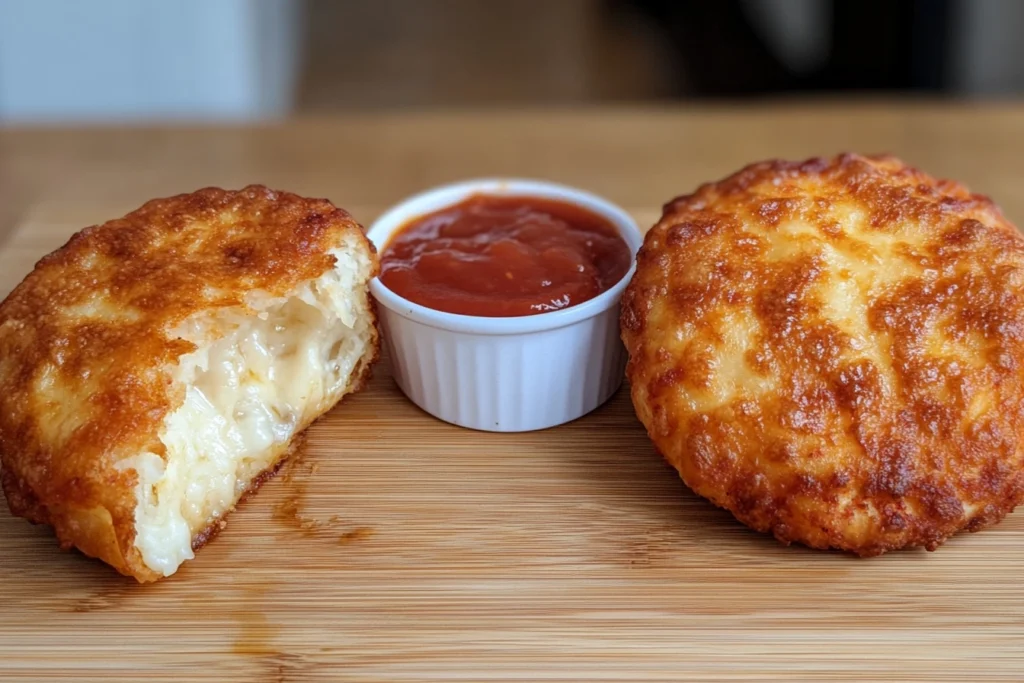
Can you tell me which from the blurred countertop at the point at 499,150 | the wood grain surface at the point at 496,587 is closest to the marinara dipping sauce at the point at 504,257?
the wood grain surface at the point at 496,587

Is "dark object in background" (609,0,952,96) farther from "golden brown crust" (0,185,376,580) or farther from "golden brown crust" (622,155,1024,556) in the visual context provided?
"golden brown crust" (0,185,376,580)

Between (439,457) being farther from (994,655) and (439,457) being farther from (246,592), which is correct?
(994,655)

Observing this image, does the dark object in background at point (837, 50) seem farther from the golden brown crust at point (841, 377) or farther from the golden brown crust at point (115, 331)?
the golden brown crust at point (115, 331)

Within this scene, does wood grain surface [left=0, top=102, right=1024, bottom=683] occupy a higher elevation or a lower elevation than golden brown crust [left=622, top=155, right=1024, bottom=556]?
lower

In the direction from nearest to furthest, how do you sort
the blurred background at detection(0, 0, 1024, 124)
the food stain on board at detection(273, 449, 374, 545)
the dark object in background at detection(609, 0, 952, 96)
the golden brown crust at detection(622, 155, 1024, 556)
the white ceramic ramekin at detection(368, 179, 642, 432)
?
the golden brown crust at detection(622, 155, 1024, 556), the food stain on board at detection(273, 449, 374, 545), the white ceramic ramekin at detection(368, 179, 642, 432), the blurred background at detection(0, 0, 1024, 124), the dark object in background at detection(609, 0, 952, 96)

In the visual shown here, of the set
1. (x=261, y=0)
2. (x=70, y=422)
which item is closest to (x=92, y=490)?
(x=70, y=422)

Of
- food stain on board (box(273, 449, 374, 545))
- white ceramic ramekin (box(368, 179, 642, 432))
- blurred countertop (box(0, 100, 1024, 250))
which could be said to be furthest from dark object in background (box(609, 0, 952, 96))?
food stain on board (box(273, 449, 374, 545))
